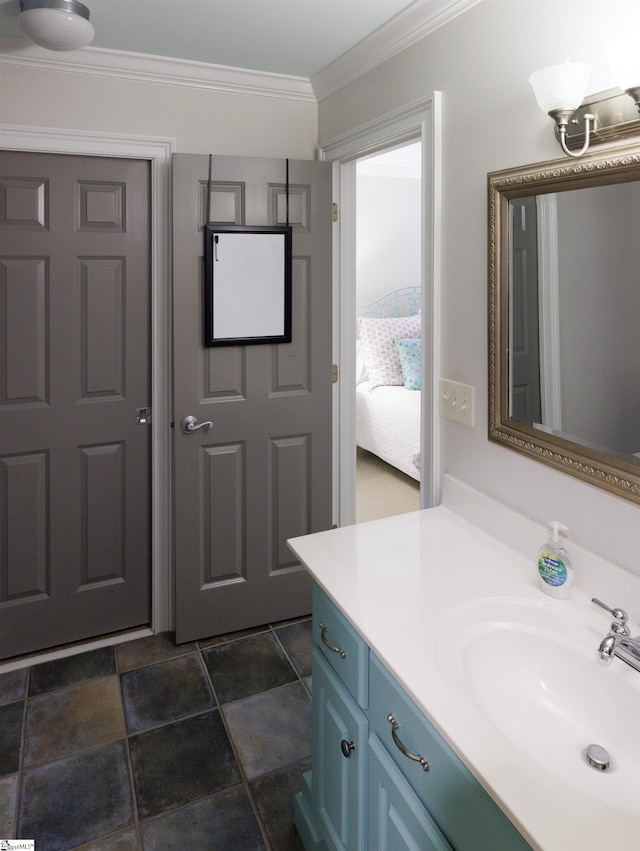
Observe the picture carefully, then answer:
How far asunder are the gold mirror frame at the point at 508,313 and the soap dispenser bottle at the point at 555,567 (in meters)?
0.15

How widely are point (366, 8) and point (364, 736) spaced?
1.98 m

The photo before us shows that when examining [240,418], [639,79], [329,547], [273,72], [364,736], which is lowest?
[364,736]

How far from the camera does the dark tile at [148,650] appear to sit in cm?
245

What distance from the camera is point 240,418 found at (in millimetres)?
2533

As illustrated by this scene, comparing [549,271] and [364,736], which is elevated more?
[549,271]

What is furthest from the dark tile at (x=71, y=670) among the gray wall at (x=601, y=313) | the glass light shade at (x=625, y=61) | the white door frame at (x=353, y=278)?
the glass light shade at (x=625, y=61)

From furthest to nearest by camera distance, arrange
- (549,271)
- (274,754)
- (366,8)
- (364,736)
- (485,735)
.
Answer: (274,754)
(366,8)
(549,271)
(364,736)
(485,735)

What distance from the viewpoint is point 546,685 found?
124cm

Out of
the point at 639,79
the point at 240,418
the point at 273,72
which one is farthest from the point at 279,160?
the point at 639,79

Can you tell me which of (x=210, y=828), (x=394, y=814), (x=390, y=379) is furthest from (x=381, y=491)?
(x=394, y=814)

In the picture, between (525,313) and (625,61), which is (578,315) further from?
(625,61)

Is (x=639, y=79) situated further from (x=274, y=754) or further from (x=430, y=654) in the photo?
(x=274, y=754)

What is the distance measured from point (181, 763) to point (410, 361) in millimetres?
3478

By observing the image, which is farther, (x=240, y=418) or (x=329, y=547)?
(x=240, y=418)
